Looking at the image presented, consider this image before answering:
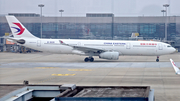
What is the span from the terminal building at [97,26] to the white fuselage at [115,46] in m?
22.5

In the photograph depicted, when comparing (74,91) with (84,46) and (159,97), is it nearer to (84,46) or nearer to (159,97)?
(159,97)

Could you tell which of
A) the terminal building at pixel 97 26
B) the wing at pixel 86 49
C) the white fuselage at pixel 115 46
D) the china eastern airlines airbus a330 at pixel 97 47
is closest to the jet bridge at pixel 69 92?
the wing at pixel 86 49

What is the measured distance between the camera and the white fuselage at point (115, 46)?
115ft

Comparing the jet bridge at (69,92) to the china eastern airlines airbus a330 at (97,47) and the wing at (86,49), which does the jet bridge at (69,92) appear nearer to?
the wing at (86,49)

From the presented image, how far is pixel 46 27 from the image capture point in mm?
60625

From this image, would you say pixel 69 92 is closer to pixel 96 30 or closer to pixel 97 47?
pixel 97 47

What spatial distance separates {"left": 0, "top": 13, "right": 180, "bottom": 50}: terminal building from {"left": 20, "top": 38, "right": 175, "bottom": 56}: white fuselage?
2254 cm

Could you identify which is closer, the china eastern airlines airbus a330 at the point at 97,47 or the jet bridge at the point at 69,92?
the jet bridge at the point at 69,92

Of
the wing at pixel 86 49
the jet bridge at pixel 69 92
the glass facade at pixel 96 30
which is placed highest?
the glass facade at pixel 96 30

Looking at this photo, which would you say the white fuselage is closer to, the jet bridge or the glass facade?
the glass facade

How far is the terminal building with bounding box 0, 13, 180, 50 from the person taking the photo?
58.7 m

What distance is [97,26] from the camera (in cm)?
5953

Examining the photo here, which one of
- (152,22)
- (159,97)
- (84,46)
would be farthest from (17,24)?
(152,22)

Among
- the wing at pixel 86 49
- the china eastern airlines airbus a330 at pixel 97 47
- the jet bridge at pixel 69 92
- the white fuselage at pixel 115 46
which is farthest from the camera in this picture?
the white fuselage at pixel 115 46
